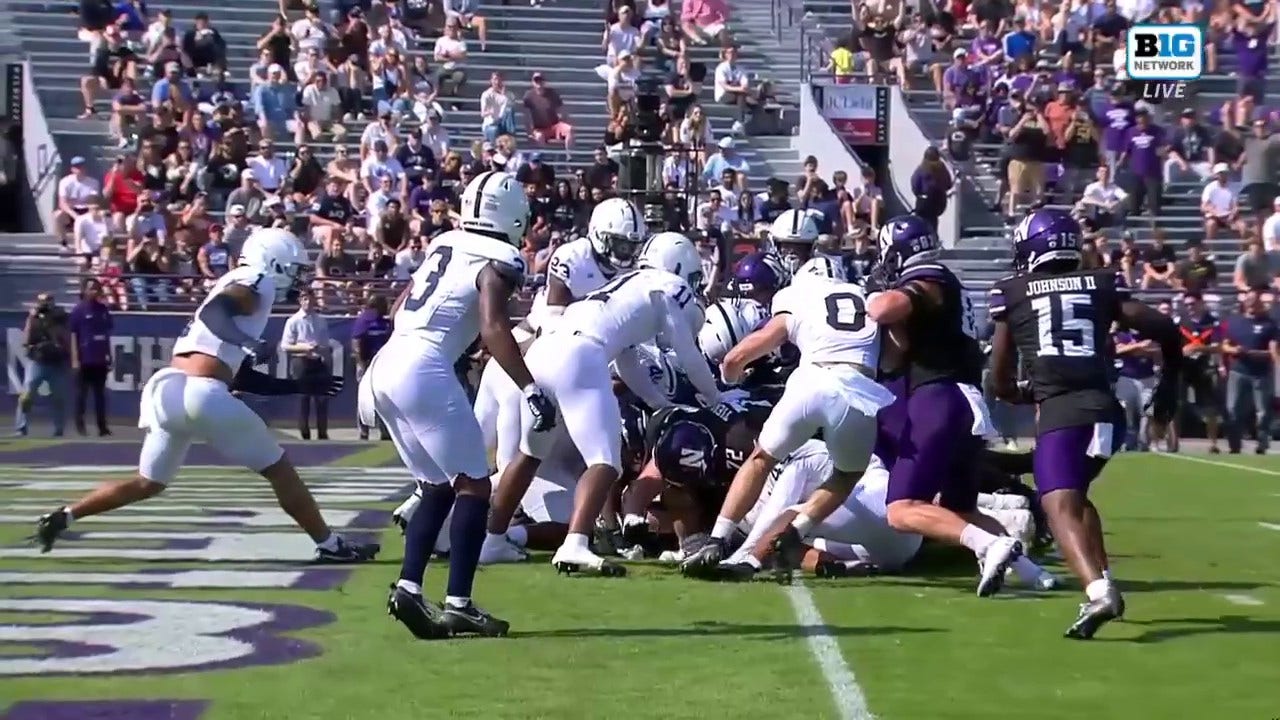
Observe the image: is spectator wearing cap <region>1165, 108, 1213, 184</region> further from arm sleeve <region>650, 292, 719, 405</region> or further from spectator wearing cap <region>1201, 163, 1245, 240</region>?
arm sleeve <region>650, 292, 719, 405</region>

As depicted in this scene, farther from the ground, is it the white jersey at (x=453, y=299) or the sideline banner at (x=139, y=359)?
the white jersey at (x=453, y=299)

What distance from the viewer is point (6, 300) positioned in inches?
866

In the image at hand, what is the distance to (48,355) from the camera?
20.8m

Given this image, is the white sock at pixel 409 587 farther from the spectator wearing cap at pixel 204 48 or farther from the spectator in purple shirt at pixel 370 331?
the spectator wearing cap at pixel 204 48

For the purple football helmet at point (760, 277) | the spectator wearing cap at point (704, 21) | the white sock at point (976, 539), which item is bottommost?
the white sock at point (976, 539)

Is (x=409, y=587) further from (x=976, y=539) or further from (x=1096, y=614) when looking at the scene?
(x=1096, y=614)

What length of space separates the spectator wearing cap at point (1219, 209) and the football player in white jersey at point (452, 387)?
18.7 meters

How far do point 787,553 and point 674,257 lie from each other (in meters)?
1.56

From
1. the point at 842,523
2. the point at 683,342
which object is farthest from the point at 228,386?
the point at 842,523

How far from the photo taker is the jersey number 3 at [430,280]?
308 inches

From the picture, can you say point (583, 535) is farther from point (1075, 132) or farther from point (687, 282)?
point (1075, 132)

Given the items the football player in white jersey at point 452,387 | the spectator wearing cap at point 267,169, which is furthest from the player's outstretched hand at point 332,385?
the spectator wearing cap at point 267,169

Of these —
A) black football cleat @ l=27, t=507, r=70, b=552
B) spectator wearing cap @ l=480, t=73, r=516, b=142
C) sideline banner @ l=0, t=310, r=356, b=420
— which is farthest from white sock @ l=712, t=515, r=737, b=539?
spectator wearing cap @ l=480, t=73, r=516, b=142

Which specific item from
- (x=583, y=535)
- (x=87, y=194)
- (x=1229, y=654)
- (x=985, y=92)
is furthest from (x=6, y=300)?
(x=1229, y=654)
